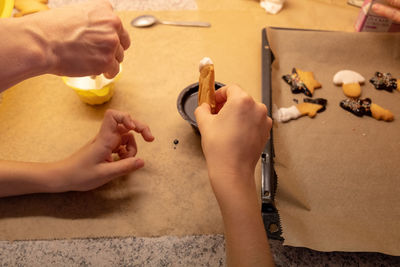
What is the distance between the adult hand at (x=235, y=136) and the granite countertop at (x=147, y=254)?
0.82 feet

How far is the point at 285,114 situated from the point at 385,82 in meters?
0.37

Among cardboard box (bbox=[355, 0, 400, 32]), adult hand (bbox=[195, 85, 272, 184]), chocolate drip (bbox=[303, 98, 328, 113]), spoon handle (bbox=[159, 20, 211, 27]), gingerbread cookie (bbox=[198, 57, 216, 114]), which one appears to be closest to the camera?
adult hand (bbox=[195, 85, 272, 184])

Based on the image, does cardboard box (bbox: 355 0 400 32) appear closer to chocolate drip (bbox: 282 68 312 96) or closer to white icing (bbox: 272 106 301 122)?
chocolate drip (bbox: 282 68 312 96)

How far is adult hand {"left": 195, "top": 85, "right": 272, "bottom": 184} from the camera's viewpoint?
0.55 metres

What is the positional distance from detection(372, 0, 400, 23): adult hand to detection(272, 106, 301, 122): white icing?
462mm

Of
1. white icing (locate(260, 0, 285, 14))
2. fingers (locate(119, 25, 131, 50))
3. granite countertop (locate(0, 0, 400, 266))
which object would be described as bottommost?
granite countertop (locate(0, 0, 400, 266))

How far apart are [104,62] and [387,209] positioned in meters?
0.74

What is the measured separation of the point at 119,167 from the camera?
2.41 ft

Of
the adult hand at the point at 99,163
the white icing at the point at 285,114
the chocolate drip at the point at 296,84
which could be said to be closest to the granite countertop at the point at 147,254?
the adult hand at the point at 99,163

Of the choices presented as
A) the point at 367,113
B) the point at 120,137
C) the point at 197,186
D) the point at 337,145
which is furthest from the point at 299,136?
the point at 120,137

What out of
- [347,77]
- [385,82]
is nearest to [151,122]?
[347,77]

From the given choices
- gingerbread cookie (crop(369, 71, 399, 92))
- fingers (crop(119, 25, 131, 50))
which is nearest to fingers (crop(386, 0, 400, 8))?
gingerbread cookie (crop(369, 71, 399, 92))

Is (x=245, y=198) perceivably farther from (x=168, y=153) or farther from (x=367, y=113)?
(x=367, y=113)

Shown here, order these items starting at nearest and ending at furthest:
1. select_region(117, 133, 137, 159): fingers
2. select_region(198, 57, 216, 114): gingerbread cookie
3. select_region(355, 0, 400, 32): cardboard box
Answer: select_region(198, 57, 216, 114): gingerbread cookie
select_region(117, 133, 137, 159): fingers
select_region(355, 0, 400, 32): cardboard box
